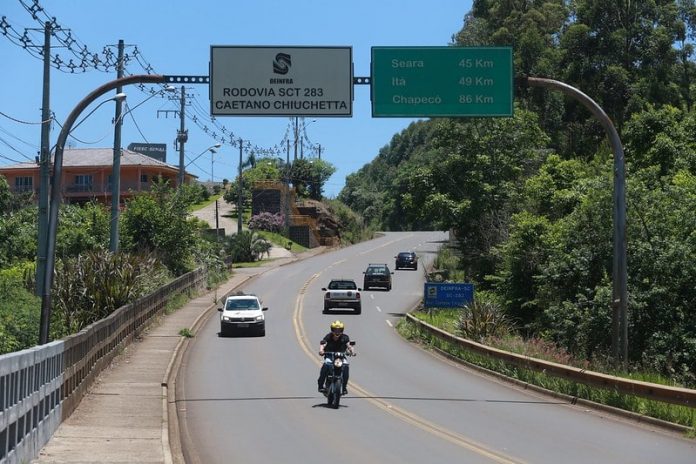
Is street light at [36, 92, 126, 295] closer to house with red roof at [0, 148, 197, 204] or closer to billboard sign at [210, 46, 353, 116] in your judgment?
billboard sign at [210, 46, 353, 116]

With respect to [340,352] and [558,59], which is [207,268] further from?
[340,352]

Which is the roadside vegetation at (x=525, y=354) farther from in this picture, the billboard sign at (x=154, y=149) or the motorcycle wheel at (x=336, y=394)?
the billboard sign at (x=154, y=149)

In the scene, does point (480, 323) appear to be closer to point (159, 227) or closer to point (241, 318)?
point (241, 318)

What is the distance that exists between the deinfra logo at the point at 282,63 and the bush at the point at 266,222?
3075 inches

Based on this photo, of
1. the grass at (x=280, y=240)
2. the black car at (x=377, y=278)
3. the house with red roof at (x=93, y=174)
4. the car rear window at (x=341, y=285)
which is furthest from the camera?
the grass at (x=280, y=240)

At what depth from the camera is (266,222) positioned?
316 feet

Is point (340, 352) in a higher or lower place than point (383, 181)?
lower

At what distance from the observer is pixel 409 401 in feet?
61.1

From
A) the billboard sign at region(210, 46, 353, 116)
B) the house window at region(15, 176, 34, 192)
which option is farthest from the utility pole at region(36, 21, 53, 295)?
the house window at region(15, 176, 34, 192)

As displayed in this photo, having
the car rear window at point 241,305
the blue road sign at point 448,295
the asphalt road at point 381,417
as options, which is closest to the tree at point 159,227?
the car rear window at point 241,305

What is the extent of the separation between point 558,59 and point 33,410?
58929mm

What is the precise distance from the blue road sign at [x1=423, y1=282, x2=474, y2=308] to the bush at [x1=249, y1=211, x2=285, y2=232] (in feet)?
204

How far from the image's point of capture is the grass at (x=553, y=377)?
15.0 meters

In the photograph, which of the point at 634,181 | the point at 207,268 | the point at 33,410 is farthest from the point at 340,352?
the point at 207,268
